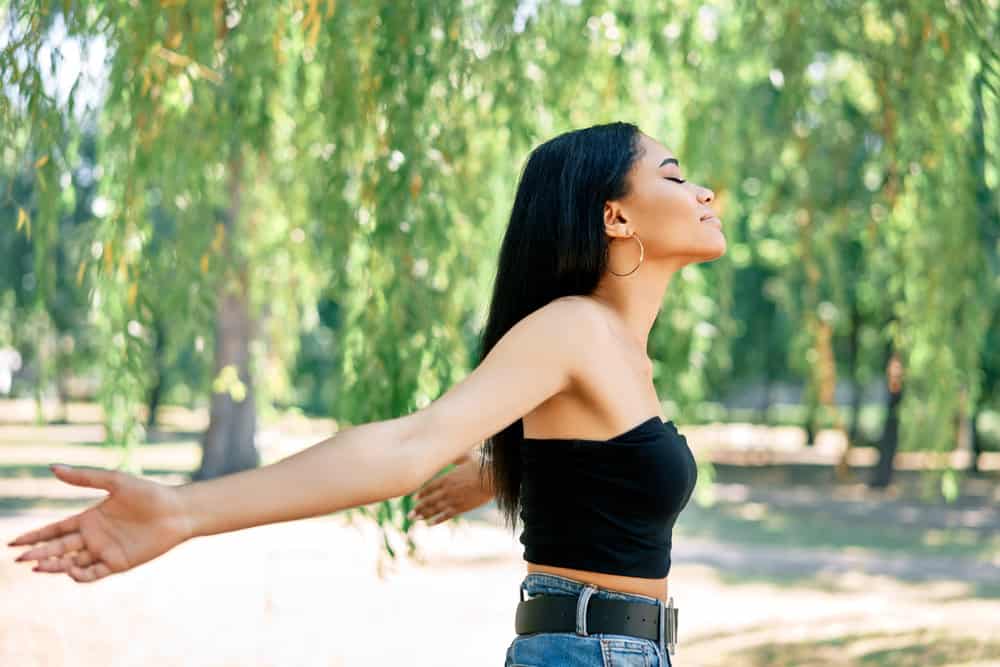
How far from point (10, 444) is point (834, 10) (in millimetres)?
26451

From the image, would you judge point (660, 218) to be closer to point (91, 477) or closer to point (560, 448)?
point (560, 448)

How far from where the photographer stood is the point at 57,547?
1833 mm

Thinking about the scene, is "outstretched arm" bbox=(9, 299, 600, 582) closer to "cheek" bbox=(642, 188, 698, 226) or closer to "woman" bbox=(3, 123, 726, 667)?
"woman" bbox=(3, 123, 726, 667)

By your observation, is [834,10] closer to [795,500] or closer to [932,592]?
[932,592]

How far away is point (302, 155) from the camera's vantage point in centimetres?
626

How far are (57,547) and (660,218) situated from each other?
119 centimetres

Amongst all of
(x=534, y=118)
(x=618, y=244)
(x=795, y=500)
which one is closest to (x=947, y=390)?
(x=534, y=118)

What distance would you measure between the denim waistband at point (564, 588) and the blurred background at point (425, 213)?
2063 millimetres

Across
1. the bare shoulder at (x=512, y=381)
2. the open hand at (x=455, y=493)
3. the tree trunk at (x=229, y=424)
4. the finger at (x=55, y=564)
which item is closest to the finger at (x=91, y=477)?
the finger at (x=55, y=564)

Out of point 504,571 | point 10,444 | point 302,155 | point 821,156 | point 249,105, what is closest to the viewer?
point 249,105

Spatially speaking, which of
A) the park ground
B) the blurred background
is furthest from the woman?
the park ground

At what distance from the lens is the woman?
6.12 feet

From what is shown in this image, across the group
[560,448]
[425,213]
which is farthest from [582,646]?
[425,213]

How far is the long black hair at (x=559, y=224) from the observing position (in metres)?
2.45
